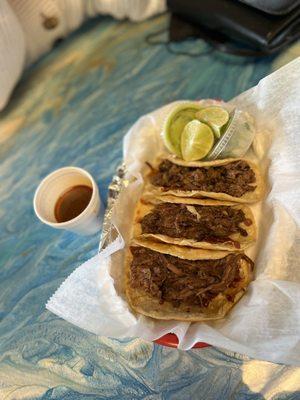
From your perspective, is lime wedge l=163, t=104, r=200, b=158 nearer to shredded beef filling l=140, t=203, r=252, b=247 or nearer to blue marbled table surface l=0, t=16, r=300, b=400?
shredded beef filling l=140, t=203, r=252, b=247

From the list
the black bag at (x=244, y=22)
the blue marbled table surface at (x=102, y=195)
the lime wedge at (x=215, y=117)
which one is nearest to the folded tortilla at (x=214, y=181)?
the lime wedge at (x=215, y=117)

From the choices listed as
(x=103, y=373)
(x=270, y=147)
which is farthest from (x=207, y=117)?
(x=103, y=373)

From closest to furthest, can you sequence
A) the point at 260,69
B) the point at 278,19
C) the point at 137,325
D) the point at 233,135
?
the point at 137,325 < the point at 233,135 < the point at 278,19 < the point at 260,69

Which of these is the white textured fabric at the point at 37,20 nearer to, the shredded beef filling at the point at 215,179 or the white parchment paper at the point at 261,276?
the white parchment paper at the point at 261,276

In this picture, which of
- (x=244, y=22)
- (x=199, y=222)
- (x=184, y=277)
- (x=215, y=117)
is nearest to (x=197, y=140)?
(x=215, y=117)

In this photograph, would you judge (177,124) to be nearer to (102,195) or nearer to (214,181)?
(214,181)

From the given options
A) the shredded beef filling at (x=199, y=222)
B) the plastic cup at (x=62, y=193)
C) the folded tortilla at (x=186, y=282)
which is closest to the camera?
the folded tortilla at (x=186, y=282)

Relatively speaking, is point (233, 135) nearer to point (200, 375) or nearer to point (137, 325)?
point (137, 325)
